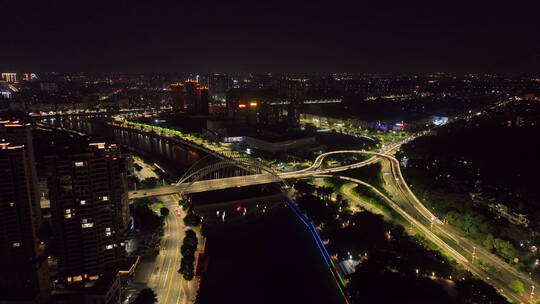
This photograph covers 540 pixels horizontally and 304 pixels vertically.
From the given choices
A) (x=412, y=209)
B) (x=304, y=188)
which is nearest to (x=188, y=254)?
(x=304, y=188)

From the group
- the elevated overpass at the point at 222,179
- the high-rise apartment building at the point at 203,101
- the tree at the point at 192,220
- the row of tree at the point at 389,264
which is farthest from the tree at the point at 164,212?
the high-rise apartment building at the point at 203,101

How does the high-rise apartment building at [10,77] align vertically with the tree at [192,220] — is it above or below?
above

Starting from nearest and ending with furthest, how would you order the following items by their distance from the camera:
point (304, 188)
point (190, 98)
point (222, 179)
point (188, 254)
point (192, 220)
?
1. point (188, 254)
2. point (192, 220)
3. point (304, 188)
4. point (222, 179)
5. point (190, 98)

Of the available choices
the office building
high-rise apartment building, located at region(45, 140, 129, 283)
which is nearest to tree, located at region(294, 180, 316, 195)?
high-rise apartment building, located at region(45, 140, 129, 283)

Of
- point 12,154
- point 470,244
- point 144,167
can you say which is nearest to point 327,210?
point 470,244

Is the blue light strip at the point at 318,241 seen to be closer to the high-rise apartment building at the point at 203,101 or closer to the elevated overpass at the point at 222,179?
the elevated overpass at the point at 222,179

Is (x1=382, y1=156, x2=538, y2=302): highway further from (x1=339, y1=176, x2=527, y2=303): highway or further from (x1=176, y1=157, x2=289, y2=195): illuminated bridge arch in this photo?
(x1=176, y1=157, x2=289, y2=195): illuminated bridge arch

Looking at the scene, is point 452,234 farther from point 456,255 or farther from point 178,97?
point 178,97
